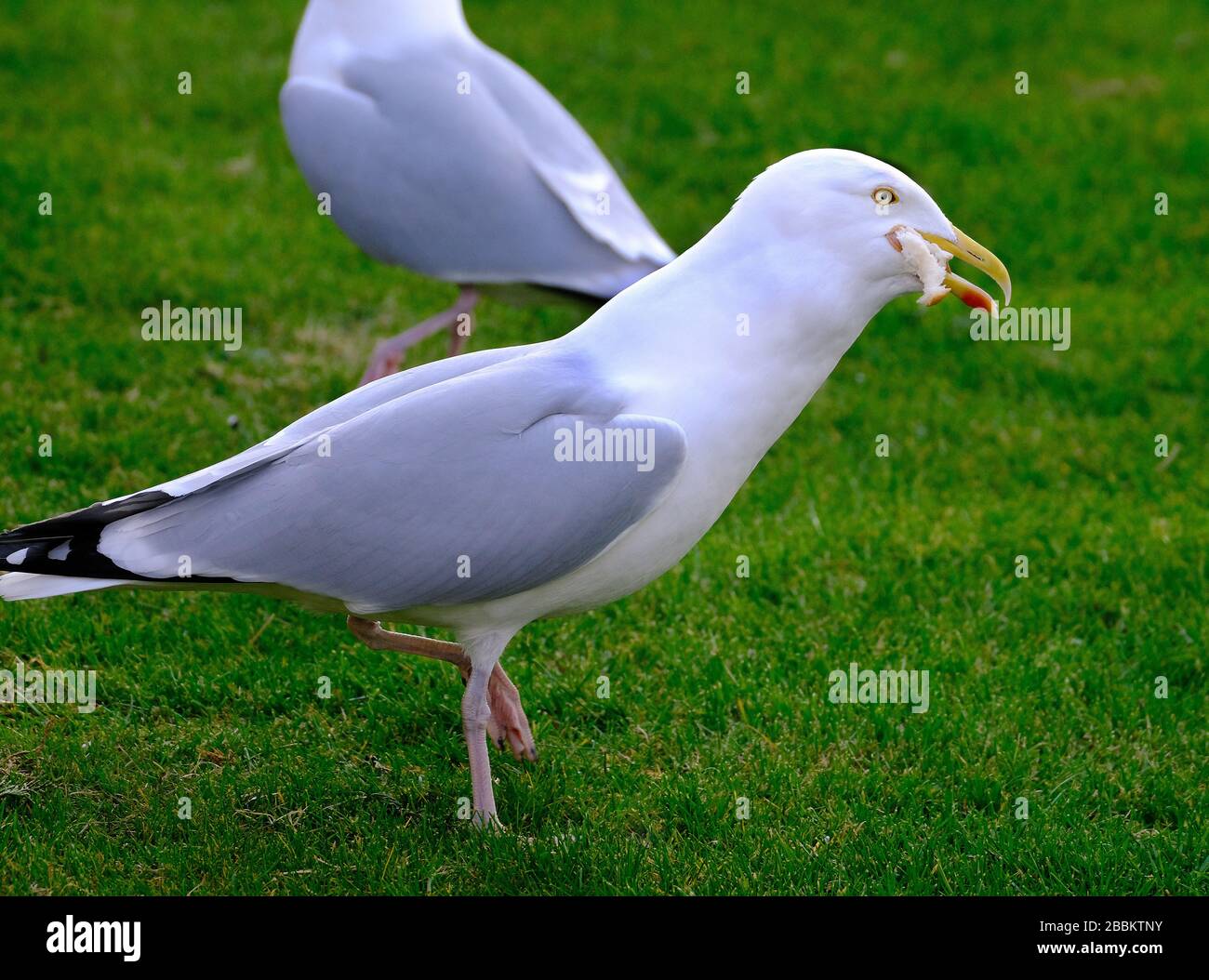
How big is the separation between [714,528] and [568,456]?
2.34m

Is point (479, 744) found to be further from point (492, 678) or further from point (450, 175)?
point (450, 175)

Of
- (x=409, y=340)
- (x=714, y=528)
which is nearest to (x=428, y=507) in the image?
(x=714, y=528)

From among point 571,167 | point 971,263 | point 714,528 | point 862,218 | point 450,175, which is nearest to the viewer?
point 862,218

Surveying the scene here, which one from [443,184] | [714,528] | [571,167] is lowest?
[714,528]

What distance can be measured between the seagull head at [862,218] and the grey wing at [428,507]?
588mm

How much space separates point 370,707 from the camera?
15.8 ft

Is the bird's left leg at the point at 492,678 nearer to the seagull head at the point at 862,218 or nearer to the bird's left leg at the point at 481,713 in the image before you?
the bird's left leg at the point at 481,713

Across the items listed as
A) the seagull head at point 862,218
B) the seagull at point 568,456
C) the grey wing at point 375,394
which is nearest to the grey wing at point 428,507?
the seagull at point 568,456

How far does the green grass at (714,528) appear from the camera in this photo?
4207 mm

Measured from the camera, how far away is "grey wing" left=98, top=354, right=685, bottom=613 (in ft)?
12.3

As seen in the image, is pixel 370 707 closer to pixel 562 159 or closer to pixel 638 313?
pixel 638 313

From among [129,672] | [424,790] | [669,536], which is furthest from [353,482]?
[129,672]

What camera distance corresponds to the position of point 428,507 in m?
3.82

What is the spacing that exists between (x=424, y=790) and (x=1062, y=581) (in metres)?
2.53
